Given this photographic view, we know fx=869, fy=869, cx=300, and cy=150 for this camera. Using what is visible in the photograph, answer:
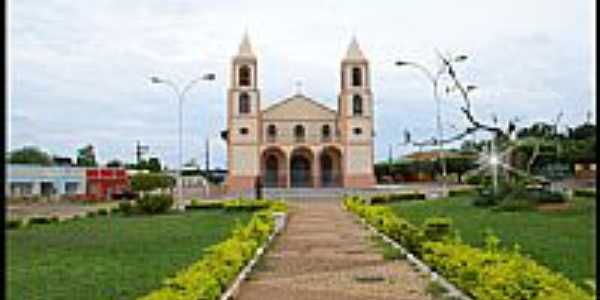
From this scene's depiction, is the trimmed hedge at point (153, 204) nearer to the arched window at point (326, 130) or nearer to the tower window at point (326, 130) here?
the arched window at point (326, 130)

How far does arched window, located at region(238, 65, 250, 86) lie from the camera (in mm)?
63562

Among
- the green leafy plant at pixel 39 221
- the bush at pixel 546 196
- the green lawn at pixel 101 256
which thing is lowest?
the green leafy plant at pixel 39 221

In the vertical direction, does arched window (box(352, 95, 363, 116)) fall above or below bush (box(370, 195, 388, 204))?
above

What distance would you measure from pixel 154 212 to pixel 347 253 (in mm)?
20660

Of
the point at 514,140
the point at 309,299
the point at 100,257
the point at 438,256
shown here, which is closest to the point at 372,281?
the point at 438,256

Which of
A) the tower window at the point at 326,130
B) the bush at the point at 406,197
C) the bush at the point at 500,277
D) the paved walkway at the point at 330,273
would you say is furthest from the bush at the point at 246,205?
the tower window at the point at 326,130

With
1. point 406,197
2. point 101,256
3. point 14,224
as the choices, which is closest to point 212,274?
point 101,256

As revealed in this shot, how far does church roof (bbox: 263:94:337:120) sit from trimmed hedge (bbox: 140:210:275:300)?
1965 inches

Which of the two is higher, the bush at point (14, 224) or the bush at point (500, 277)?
the bush at point (500, 277)

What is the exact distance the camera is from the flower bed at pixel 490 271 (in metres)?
8.00

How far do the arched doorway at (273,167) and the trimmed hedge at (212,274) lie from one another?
48.6m

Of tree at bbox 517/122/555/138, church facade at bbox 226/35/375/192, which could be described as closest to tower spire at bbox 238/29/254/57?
church facade at bbox 226/35/375/192

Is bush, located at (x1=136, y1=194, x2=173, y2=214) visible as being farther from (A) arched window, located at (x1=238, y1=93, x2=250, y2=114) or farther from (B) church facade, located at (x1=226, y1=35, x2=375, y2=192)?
(A) arched window, located at (x1=238, y1=93, x2=250, y2=114)

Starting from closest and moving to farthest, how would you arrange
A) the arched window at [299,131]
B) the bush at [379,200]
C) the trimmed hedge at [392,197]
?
1. the bush at [379,200]
2. the trimmed hedge at [392,197]
3. the arched window at [299,131]
